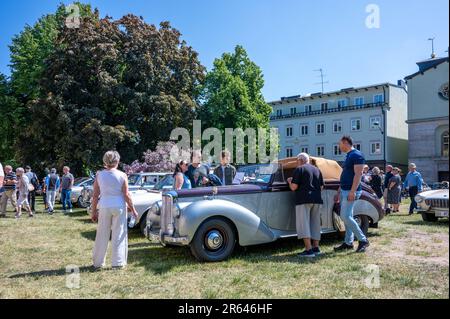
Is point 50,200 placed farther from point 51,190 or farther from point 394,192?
point 394,192

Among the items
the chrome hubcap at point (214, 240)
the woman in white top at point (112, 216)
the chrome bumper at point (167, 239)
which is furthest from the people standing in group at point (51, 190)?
the chrome hubcap at point (214, 240)

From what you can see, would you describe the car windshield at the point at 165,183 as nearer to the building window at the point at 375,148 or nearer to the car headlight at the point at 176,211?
the car headlight at the point at 176,211

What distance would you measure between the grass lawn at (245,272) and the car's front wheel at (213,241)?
0.66 ft

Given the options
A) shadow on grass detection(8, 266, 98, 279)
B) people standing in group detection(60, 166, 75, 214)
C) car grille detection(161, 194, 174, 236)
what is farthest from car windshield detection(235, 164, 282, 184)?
people standing in group detection(60, 166, 75, 214)

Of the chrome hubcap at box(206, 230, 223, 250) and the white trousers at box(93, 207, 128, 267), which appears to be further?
the chrome hubcap at box(206, 230, 223, 250)

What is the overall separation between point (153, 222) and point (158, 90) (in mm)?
22594

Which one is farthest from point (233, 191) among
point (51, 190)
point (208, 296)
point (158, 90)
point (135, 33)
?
point (135, 33)

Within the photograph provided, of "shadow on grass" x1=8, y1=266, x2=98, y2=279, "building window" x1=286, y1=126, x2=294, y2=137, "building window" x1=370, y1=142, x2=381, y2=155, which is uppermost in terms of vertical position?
"building window" x1=286, y1=126, x2=294, y2=137

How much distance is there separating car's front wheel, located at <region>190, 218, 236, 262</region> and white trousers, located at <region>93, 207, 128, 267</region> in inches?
46.0

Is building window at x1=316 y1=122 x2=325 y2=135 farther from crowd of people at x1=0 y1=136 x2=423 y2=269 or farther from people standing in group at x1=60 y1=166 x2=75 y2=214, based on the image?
crowd of people at x1=0 y1=136 x2=423 y2=269

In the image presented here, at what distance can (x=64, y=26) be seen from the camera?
3012 cm

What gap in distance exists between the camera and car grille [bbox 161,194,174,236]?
765 cm

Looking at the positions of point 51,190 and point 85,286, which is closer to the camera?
point 85,286
